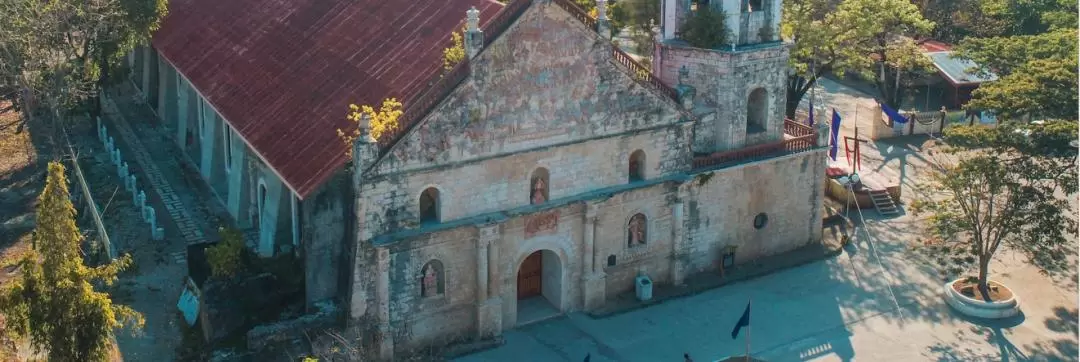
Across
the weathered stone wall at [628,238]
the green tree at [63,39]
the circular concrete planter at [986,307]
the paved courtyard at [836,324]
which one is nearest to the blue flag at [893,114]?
the paved courtyard at [836,324]

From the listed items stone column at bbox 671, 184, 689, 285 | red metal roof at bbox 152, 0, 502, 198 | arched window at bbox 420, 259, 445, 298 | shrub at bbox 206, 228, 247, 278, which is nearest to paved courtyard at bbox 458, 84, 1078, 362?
stone column at bbox 671, 184, 689, 285

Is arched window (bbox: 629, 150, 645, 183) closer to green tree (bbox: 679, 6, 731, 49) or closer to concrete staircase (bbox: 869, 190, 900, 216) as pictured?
green tree (bbox: 679, 6, 731, 49)

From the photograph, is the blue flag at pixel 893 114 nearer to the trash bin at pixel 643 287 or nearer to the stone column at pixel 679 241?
the stone column at pixel 679 241

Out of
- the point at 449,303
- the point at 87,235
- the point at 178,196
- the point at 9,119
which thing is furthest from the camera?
the point at 9,119

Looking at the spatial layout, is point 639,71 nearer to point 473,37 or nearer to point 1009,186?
point 473,37

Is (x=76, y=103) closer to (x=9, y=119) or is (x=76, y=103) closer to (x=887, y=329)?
(x=9, y=119)

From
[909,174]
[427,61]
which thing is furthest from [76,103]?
[909,174]

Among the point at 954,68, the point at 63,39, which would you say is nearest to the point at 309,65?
the point at 63,39
